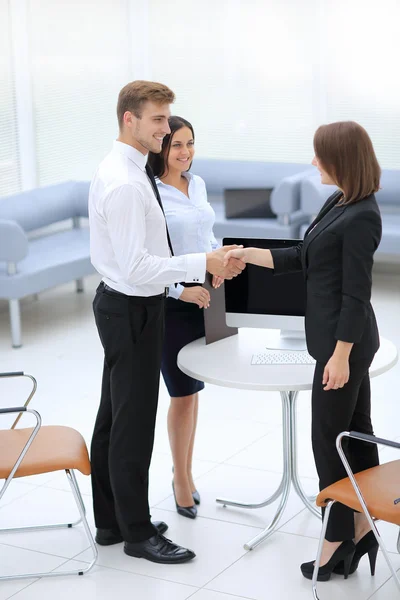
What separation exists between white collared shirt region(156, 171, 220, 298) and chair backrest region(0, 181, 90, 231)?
141 inches

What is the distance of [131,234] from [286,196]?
471 centimetres

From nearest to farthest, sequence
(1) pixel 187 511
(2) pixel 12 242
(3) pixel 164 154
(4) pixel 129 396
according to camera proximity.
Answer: (4) pixel 129 396
(3) pixel 164 154
(1) pixel 187 511
(2) pixel 12 242

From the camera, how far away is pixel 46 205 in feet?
25.3

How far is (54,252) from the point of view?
24.2 feet

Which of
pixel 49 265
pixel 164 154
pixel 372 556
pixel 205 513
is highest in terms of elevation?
pixel 164 154

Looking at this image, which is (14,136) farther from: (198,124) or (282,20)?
(282,20)

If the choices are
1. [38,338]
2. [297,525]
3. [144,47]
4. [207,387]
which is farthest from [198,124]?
[297,525]

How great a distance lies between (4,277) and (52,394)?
1324mm

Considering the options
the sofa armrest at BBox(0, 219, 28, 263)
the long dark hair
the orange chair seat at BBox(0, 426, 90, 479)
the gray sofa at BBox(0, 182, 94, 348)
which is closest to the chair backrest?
the gray sofa at BBox(0, 182, 94, 348)

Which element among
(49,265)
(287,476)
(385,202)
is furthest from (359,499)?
(385,202)

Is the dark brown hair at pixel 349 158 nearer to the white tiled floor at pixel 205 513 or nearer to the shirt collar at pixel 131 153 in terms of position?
the shirt collar at pixel 131 153

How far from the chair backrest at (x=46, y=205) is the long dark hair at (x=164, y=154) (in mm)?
3554

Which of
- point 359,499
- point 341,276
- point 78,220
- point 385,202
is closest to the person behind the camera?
point 359,499

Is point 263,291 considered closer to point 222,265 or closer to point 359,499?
point 222,265
